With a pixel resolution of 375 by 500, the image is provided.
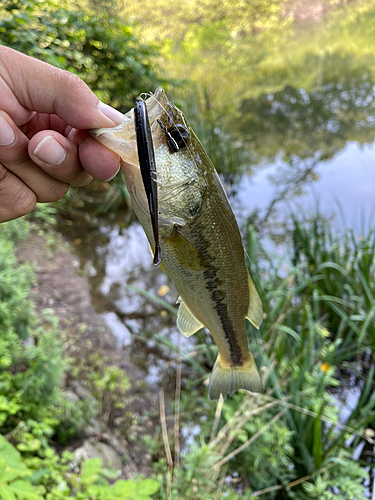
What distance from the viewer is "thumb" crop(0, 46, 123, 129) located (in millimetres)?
1137

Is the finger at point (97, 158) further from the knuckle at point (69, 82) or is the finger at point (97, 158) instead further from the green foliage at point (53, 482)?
the green foliage at point (53, 482)

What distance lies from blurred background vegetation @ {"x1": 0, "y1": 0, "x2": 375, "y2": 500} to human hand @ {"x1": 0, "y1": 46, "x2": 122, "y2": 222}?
0.77 m

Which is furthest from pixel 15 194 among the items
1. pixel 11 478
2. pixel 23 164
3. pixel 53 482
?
pixel 53 482

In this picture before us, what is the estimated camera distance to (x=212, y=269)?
4.10 ft

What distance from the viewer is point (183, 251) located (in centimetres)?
119

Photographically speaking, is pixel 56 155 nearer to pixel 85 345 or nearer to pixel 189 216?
pixel 189 216

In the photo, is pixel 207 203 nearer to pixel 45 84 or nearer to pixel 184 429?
pixel 45 84

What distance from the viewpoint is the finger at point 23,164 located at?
1.15 m

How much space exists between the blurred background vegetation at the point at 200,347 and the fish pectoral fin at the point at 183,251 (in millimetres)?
323

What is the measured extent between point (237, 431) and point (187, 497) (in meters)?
0.48

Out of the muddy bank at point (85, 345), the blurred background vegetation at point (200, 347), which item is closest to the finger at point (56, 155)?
the blurred background vegetation at point (200, 347)

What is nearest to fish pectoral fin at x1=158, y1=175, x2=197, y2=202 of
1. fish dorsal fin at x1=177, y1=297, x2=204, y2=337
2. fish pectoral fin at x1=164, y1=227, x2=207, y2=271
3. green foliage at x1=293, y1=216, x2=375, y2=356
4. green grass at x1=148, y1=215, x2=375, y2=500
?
fish pectoral fin at x1=164, y1=227, x2=207, y2=271

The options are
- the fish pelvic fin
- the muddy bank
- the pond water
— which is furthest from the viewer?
the pond water

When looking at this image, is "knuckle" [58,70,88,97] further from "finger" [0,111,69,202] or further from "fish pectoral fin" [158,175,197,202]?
"fish pectoral fin" [158,175,197,202]
